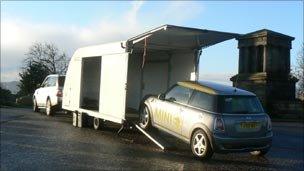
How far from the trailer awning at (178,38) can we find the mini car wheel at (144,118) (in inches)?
67.2

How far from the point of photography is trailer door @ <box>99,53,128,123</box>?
14.1 metres

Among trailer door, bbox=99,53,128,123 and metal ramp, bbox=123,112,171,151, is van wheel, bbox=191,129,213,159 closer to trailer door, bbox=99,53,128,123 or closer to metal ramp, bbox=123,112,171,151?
metal ramp, bbox=123,112,171,151

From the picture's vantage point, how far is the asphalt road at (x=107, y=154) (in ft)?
34.1

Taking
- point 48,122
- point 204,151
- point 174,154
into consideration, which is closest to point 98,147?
point 174,154

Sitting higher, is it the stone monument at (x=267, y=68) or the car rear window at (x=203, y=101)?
the stone monument at (x=267, y=68)

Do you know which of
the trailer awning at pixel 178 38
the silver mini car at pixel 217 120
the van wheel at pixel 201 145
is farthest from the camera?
the trailer awning at pixel 178 38

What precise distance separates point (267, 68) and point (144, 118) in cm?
2102

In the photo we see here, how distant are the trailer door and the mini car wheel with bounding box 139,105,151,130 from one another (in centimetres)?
48

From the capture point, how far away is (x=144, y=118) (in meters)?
14.0

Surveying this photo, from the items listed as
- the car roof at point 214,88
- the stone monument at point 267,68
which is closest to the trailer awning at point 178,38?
the car roof at point 214,88

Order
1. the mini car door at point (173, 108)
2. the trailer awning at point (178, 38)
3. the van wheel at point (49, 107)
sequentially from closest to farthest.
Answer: the mini car door at point (173, 108)
the trailer awning at point (178, 38)
the van wheel at point (49, 107)

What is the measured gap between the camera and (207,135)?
1119 centimetres

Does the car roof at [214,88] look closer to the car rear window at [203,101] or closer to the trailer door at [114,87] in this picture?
the car rear window at [203,101]

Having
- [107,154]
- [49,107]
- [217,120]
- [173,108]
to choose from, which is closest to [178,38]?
[173,108]
